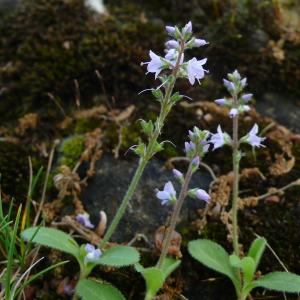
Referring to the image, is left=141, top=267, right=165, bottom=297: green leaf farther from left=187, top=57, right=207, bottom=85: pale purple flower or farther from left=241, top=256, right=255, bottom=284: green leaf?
left=187, top=57, right=207, bottom=85: pale purple flower

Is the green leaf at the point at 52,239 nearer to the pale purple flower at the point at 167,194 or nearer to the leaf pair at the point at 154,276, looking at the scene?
the leaf pair at the point at 154,276

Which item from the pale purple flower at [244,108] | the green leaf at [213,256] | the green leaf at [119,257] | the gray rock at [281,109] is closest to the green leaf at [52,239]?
the green leaf at [119,257]

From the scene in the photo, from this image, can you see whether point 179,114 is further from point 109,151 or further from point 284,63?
point 284,63

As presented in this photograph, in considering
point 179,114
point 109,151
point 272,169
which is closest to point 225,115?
point 179,114

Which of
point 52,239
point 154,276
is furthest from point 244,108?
point 52,239

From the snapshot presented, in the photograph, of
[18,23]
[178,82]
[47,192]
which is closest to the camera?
[47,192]
